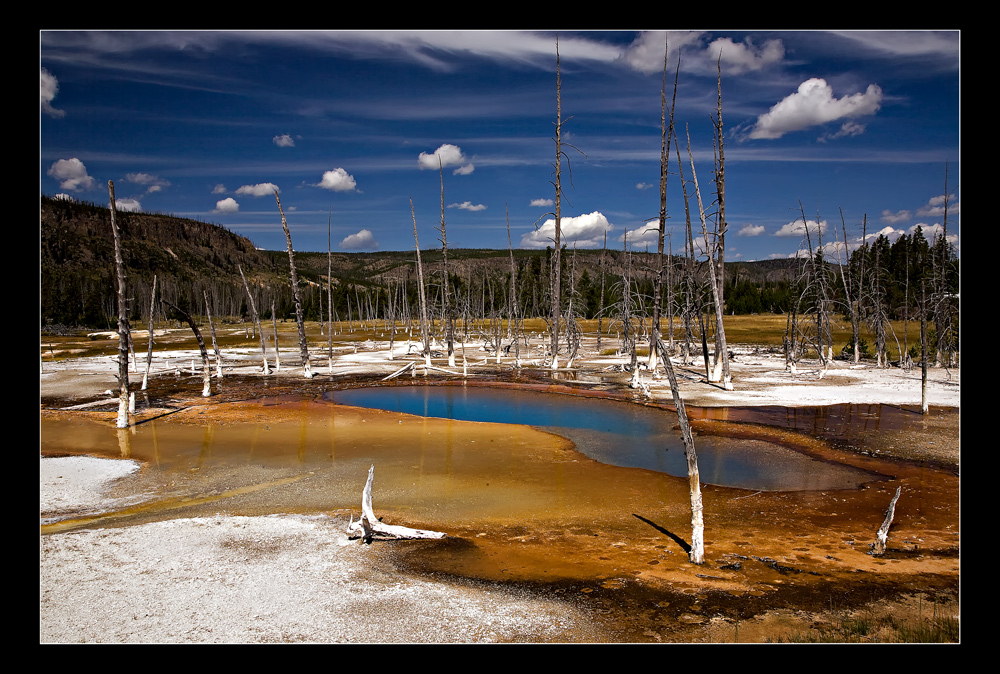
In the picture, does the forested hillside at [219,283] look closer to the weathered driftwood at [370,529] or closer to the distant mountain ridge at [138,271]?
the distant mountain ridge at [138,271]

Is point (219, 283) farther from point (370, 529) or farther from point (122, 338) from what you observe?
point (370, 529)

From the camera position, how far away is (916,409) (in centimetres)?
2188

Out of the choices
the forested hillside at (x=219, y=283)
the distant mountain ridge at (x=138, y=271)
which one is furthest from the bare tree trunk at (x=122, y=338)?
the distant mountain ridge at (x=138, y=271)

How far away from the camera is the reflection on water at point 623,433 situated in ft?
46.7

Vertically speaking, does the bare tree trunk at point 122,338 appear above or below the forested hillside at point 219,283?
below

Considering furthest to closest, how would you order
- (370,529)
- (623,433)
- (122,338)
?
(122,338) → (623,433) → (370,529)

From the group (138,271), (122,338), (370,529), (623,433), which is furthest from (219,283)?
(370,529)

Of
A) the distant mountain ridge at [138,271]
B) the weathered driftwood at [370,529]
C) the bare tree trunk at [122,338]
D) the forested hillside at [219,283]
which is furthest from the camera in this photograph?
the distant mountain ridge at [138,271]

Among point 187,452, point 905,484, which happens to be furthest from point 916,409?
point 187,452

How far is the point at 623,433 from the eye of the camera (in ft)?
63.4

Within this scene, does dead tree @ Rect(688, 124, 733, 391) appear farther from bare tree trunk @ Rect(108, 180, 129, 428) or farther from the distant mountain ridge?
the distant mountain ridge

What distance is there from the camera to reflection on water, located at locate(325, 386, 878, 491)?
14.2 m

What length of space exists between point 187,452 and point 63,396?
15.1 meters
